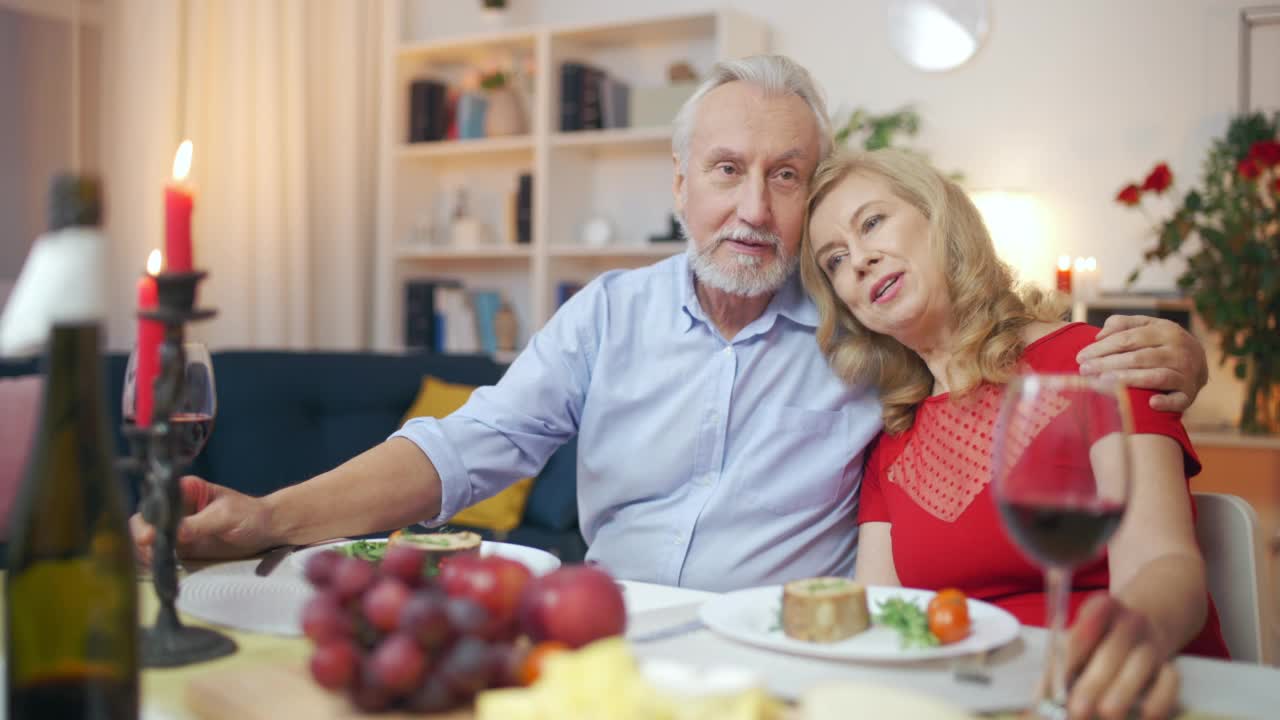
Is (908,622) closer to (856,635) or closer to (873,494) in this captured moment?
(856,635)

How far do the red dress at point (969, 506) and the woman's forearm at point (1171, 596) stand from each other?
20 centimetres

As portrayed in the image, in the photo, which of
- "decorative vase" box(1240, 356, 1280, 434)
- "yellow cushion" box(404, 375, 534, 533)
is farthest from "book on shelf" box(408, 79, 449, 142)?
"decorative vase" box(1240, 356, 1280, 434)

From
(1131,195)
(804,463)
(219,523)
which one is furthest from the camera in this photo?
(1131,195)

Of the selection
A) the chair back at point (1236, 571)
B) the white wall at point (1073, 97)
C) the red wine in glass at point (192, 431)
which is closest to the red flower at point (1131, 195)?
the white wall at point (1073, 97)

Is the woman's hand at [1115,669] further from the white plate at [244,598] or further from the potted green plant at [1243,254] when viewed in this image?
the potted green plant at [1243,254]

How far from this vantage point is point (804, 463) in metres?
1.68

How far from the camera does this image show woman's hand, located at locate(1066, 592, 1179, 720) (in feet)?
2.60

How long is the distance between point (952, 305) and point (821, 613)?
2.43 ft

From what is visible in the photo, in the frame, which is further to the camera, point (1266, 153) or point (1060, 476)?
point (1266, 153)

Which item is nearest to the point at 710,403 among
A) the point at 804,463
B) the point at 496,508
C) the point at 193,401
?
the point at 804,463

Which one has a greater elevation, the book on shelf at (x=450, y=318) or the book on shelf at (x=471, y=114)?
the book on shelf at (x=471, y=114)

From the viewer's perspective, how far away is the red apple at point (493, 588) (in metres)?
0.72

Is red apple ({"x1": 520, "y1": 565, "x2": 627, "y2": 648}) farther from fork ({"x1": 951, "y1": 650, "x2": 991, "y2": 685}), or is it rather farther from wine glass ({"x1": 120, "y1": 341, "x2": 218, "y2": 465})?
wine glass ({"x1": 120, "y1": 341, "x2": 218, "y2": 465})

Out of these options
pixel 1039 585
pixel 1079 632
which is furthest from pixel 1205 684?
pixel 1039 585
